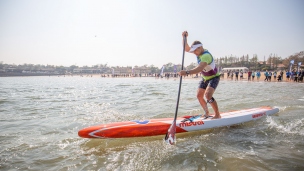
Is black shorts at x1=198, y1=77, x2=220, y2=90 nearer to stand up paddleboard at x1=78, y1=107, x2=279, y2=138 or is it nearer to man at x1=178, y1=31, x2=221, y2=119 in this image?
man at x1=178, y1=31, x2=221, y2=119

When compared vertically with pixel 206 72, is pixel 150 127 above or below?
below

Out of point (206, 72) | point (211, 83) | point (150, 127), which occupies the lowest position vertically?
point (150, 127)

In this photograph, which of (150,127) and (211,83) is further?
(211,83)

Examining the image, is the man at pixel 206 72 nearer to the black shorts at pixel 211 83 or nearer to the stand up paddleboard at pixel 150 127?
the black shorts at pixel 211 83

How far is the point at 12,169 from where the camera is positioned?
11.0 feet

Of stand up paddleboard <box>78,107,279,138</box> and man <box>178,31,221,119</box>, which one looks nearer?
stand up paddleboard <box>78,107,279,138</box>

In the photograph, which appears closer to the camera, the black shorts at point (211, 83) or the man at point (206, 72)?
the man at point (206, 72)

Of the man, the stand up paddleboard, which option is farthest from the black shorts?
the stand up paddleboard

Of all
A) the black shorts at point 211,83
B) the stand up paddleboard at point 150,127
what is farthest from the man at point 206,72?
the stand up paddleboard at point 150,127

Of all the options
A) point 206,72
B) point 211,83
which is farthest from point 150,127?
point 206,72

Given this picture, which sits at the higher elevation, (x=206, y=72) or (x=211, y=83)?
(x=206, y=72)

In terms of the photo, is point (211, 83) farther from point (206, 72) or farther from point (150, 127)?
point (150, 127)

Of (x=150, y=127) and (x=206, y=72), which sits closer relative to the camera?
(x=150, y=127)

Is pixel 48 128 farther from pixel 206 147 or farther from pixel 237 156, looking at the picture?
pixel 237 156
